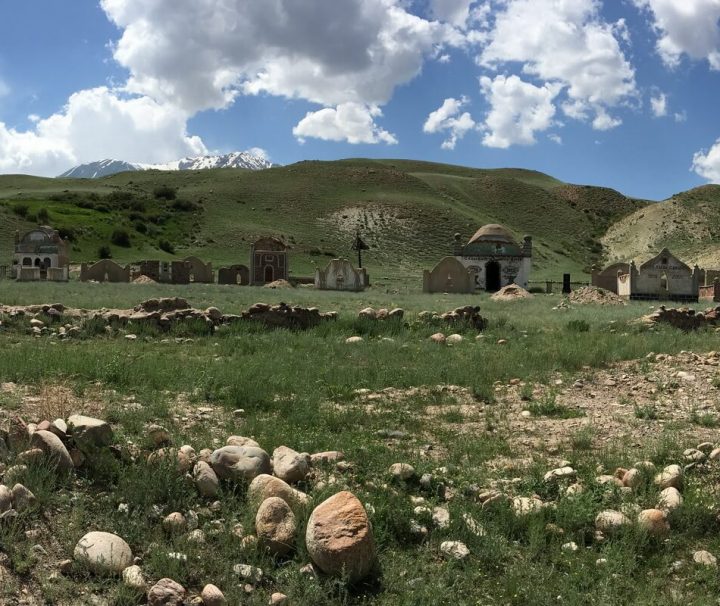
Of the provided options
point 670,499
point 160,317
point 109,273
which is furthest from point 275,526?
point 109,273

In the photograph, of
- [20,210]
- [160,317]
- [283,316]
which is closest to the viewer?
[160,317]

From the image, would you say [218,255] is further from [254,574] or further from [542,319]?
[254,574]

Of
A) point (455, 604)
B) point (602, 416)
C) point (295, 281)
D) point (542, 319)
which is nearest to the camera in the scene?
point (455, 604)

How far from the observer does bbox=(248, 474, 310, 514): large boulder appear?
4418 millimetres

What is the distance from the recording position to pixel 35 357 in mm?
8766

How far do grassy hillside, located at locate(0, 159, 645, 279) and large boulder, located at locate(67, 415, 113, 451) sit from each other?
5401cm

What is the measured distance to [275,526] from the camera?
13.4 ft

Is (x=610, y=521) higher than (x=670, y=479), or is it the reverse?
(x=670, y=479)

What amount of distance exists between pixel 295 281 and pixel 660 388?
38.9 m

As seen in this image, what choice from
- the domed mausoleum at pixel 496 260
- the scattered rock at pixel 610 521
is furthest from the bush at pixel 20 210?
the scattered rock at pixel 610 521

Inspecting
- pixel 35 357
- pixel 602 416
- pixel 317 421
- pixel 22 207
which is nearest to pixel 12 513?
pixel 317 421

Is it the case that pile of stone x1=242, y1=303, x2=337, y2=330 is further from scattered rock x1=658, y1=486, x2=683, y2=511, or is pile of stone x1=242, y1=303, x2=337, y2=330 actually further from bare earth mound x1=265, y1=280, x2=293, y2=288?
bare earth mound x1=265, y1=280, x2=293, y2=288

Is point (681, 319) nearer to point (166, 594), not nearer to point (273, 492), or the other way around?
point (273, 492)

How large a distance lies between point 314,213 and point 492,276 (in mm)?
39837
